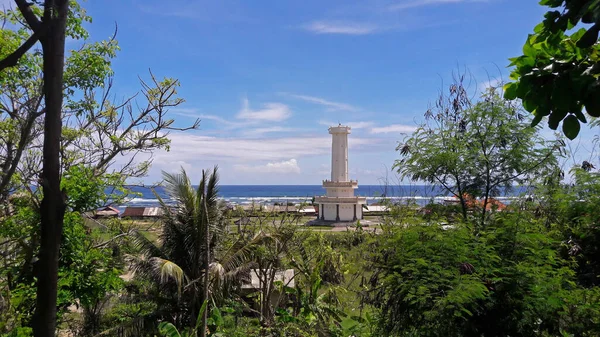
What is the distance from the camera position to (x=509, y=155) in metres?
7.39

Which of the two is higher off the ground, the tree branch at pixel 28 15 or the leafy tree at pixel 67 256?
the tree branch at pixel 28 15

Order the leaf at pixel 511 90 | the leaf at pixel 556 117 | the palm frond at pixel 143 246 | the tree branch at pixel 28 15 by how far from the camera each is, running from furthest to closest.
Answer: the palm frond at pixel 143 246 → the tree branch at pixel 28 15 → the leaf at pixel 511 90 → the leaf at pixel 556 117

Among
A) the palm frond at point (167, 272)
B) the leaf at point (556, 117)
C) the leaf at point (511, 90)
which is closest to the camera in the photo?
the leaf at point (556, 117)

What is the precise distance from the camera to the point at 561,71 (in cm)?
198

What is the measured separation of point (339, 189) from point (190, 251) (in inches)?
995

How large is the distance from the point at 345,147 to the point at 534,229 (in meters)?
28.3

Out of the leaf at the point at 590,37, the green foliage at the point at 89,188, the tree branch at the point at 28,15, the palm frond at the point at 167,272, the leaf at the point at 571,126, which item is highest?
the tree branch at the point at 28,15

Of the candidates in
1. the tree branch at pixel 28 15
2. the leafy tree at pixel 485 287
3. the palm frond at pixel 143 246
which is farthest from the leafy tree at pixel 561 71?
the palm frond at pixel 143 246

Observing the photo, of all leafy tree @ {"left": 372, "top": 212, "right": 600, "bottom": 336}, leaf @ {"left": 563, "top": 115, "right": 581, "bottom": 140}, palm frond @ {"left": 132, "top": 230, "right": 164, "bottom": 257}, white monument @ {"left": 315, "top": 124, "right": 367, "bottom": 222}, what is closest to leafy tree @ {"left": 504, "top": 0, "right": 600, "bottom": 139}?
leaf @ {"left": 563, "top": 115, "right": 581, "bottom": 140}

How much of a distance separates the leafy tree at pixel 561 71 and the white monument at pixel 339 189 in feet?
104

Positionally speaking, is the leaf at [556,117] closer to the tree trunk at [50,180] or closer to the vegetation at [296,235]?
the vegetation at [296,235]

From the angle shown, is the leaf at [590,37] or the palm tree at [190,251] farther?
the palm tree at [190,251]

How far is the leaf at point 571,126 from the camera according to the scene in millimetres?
1898

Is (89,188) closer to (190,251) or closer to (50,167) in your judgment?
(50,167)
